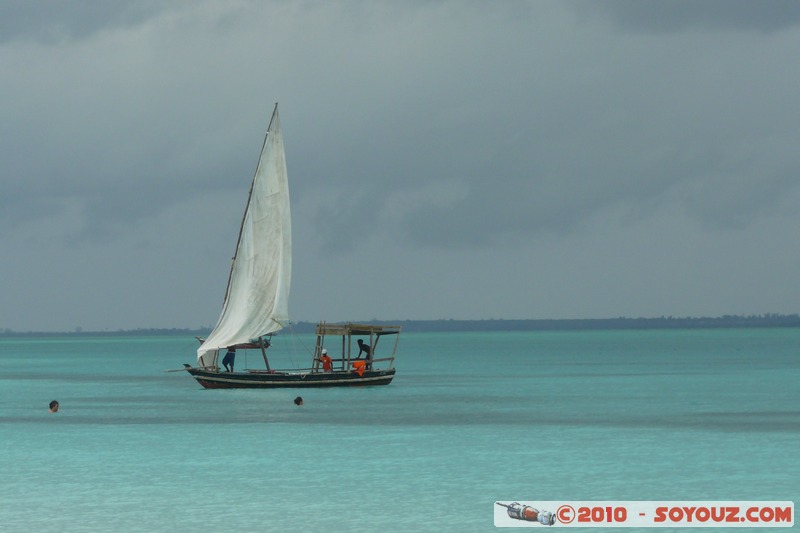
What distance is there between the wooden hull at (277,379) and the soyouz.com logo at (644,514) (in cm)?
3687

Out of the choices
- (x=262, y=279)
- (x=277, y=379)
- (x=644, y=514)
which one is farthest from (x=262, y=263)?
(x=644, y=514)

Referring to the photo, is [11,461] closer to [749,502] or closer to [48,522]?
[48,522]

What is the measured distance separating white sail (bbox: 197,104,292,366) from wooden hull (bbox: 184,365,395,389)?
162 cm

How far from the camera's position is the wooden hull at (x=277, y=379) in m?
66.5

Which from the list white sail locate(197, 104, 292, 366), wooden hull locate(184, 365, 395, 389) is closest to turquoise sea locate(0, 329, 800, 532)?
wooden hull locate(184, 365, 395, 389)

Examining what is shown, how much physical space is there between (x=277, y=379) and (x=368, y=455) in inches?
1057

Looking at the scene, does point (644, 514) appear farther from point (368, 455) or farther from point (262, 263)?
point (262, 263)

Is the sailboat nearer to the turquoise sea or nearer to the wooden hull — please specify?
the wooden hull

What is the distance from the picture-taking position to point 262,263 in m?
69.7

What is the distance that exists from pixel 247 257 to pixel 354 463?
32.8 meters

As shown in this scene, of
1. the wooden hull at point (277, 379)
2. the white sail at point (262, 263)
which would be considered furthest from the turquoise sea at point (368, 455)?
the white sail at point (262, 263)

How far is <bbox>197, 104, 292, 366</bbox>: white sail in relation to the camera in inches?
2719

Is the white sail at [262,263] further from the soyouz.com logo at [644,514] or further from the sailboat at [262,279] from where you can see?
the soyouz.com logo at [644,514]

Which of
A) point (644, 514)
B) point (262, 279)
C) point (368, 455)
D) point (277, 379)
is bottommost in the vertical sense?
point (644, 514)
